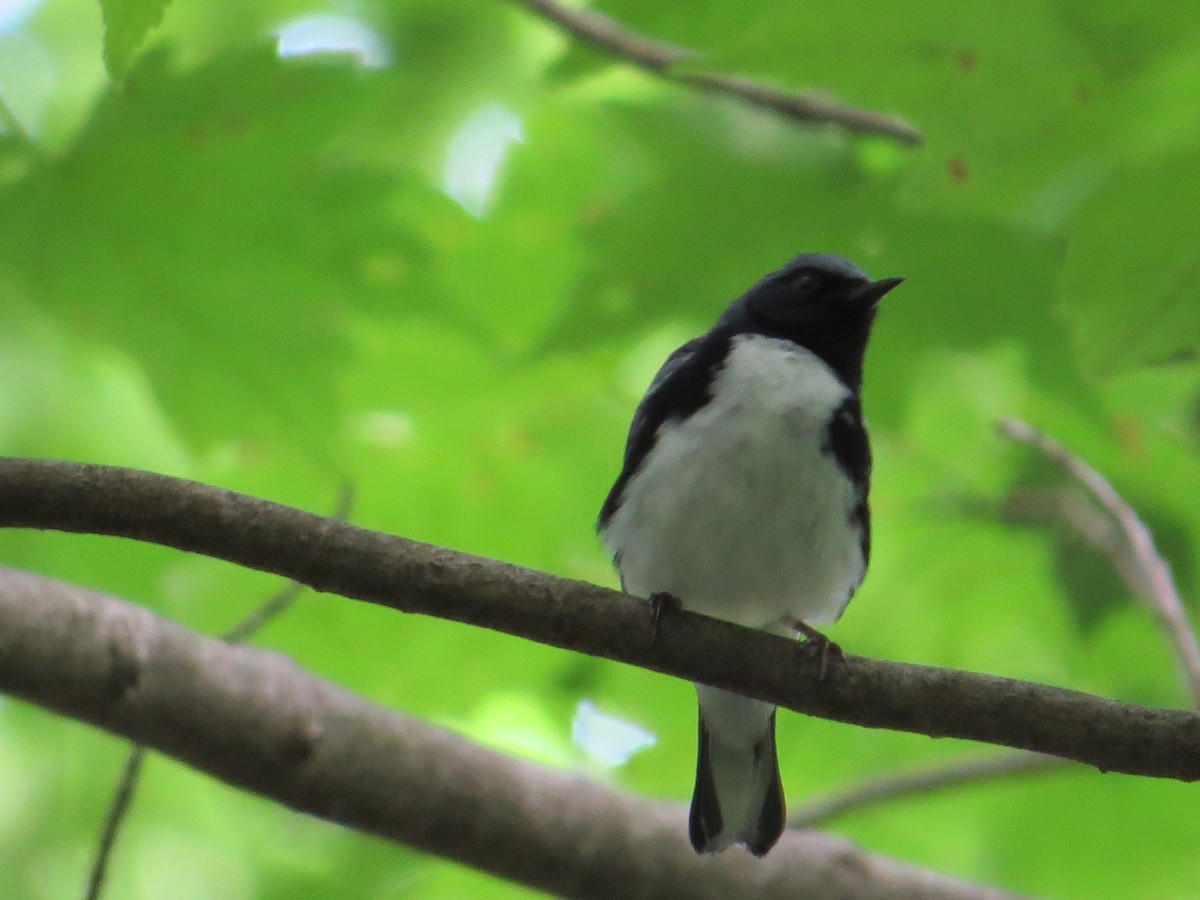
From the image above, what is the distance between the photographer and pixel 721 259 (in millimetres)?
3119

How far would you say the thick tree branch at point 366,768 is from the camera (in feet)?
8.96

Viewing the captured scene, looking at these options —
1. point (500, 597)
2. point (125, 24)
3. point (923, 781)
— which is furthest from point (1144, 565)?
point (125, 24)

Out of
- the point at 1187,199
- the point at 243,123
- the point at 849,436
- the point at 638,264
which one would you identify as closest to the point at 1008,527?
the point at 849,436

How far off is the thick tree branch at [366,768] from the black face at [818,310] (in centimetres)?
124

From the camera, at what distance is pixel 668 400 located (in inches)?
131

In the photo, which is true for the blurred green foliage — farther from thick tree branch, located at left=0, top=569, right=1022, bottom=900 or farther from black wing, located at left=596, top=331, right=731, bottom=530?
thick tree branch, located at left=0, top=569, right=1022, bottom=900

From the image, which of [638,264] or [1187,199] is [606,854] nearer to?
[638,264]

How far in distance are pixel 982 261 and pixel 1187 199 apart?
0.74m

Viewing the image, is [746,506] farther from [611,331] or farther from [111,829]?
[111,829]

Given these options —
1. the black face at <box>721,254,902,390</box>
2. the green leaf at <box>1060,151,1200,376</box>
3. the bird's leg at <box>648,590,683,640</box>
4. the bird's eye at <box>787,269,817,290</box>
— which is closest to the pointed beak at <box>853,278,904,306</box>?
the black face at <box>721,254,902,390</box>

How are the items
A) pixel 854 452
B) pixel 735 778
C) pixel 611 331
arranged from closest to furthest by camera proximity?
pixel 611 331, pixel 854 452, pixel 735 778

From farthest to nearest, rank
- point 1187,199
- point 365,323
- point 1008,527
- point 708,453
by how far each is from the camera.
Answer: point 1008,527, point 365,323, point 708,453, point 1187,199

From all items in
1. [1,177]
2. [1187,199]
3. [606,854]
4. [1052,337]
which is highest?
[1187,199]

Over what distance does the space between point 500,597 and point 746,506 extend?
109cm
